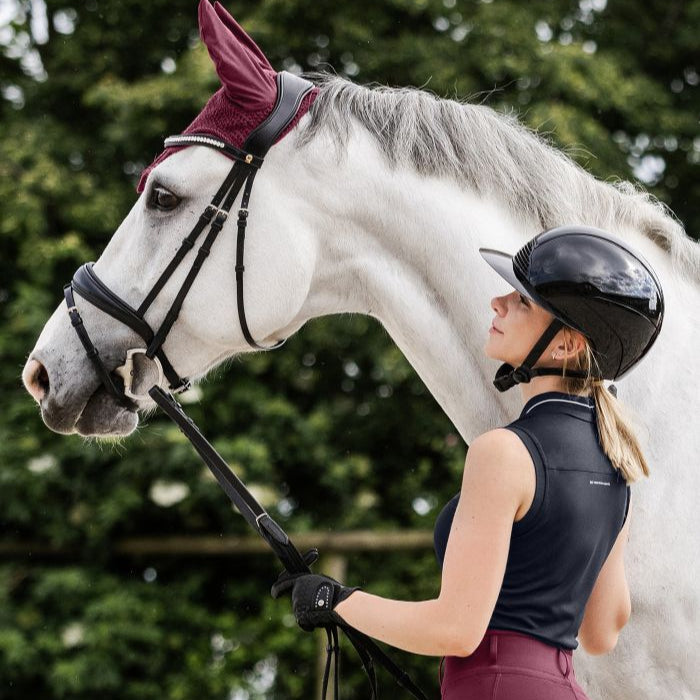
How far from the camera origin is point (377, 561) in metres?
5.93

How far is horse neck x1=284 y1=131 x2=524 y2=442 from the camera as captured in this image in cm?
240

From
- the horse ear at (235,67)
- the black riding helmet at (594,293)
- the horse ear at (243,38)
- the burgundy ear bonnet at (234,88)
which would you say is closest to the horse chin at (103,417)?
the burgundy ear bonnet at (234,88)

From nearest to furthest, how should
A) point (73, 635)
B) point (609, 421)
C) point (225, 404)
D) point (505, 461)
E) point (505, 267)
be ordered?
point (505, 461) < point (609, 421) < point (505, 267) < point (73, 635) < point (225, 404)

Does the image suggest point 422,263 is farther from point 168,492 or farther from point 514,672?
point 168,492

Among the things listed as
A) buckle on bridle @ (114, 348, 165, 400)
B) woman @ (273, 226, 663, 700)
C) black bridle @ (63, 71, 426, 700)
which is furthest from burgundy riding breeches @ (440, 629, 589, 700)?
buckle on bridle @ (114, 348, 165, 400)

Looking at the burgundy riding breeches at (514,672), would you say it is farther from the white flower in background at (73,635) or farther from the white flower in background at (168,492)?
the white flower in background at (73,635)

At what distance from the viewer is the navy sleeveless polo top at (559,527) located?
1661 mm

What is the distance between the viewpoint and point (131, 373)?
2.60 meters

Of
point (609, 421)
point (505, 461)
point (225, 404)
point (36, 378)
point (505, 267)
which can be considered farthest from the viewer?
point (225, 404)

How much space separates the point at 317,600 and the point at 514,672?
0.41 m

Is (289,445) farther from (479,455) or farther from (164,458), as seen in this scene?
(479,455)

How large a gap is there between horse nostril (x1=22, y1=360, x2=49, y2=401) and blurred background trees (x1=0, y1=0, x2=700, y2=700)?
2.84 metres

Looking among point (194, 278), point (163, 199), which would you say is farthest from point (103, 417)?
point (163, 199)

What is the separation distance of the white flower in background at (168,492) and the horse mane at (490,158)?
3278 mm
